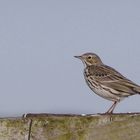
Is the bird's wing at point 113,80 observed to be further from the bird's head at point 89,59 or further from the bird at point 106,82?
the bird's head at point 89,59

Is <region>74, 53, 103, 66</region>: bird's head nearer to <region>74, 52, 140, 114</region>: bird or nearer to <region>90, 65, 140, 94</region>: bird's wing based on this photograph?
<region>74, 52, 140, 114</region>: bird

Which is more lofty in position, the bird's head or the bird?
the bird's head

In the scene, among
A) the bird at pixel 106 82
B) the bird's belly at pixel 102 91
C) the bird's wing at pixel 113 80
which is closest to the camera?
the bird's wing at pixel 113 80

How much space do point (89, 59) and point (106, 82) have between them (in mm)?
A: 1345

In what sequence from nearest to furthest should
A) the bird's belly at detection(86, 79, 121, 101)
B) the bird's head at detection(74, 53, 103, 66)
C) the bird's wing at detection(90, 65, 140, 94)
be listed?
1. the bird's wing at detection(90, 65, 140, 94)
2. the bird's belly at detection(86, 79, 121, 101)
3. the bird's head at detection(74, 53, 103, 66)

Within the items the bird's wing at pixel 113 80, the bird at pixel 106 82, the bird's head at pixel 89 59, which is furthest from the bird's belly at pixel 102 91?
the bird's head at pixel 89 59

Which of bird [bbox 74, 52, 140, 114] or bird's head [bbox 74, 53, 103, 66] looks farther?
bird's head [bbox 74, 53, 103, 66]

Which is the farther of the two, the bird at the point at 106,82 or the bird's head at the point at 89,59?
the bird's head at the point at 89,59

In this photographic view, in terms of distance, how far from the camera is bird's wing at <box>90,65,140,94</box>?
979 centimetres

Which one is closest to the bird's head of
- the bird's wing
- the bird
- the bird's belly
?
the bird

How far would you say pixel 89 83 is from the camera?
10609 millimetres

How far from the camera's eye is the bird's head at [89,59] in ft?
38.4

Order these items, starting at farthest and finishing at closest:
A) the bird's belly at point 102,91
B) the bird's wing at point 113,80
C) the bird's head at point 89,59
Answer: the bird's head at point 89,59 < the bird's belly at point 102,91 < the bird's wing at point 113,80

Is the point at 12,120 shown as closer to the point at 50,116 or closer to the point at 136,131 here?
the point at 50,116
